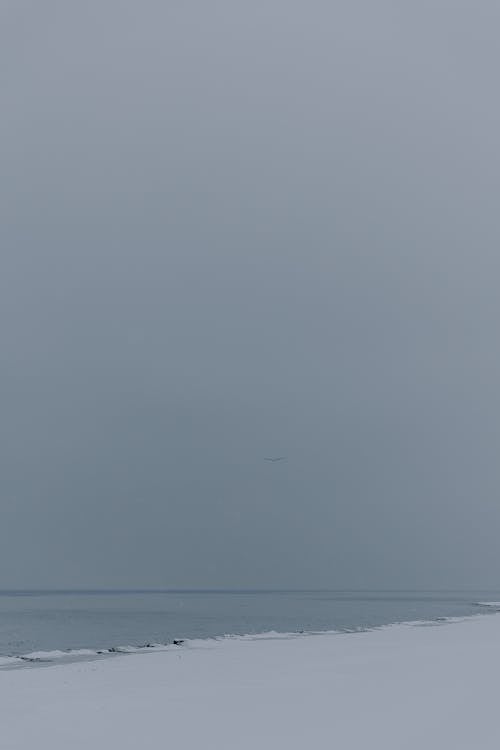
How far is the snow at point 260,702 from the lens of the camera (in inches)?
590

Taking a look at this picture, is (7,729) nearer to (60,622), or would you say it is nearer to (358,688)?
A: (358,688)

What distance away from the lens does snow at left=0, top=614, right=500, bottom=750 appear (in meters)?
15.0

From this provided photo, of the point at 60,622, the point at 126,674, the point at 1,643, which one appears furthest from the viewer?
the point at 60,622

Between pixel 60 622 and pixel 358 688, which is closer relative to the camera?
pixel 358 688

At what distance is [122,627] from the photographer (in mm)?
61375

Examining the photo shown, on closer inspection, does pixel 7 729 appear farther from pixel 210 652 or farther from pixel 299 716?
pixel 210 652

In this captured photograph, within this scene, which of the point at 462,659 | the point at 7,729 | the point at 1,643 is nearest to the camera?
the point at 7,729

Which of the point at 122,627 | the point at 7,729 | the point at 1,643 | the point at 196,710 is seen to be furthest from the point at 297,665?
the point at 122,627

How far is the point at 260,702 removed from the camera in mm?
19031

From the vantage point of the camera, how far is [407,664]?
2586 centimetres

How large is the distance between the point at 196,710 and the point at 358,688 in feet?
15.3

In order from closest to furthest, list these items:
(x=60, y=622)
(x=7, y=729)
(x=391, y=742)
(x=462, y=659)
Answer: (x=391, y=742) < (x=7, y=729) < (x=462, y=659) < (x=60, y=622)

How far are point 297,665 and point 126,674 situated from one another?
17.2 feet

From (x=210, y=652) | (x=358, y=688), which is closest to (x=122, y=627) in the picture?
(x=210, y=652)
